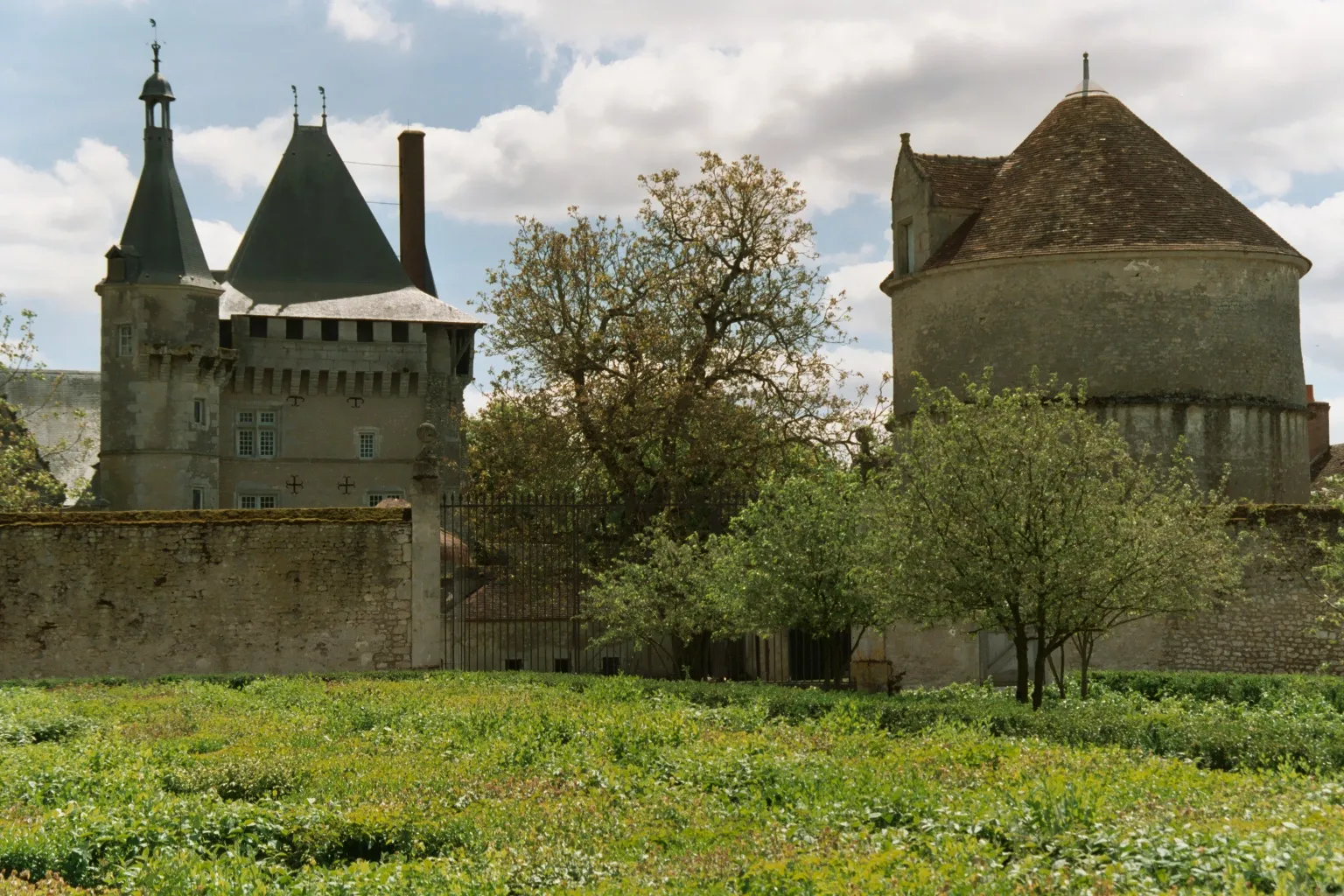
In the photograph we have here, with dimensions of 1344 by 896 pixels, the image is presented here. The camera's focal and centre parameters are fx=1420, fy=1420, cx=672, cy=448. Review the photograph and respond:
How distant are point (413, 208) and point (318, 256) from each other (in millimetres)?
5374

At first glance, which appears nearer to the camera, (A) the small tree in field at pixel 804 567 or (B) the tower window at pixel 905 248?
(A) the small tree in field at pixel 804 567

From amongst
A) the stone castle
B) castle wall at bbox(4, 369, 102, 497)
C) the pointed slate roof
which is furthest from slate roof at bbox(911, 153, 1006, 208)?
castle wall at bbox(4, 369, 102, 497)

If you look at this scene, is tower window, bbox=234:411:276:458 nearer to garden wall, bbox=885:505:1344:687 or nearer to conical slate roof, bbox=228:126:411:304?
conical slate roof, bbox=228:126:411:304

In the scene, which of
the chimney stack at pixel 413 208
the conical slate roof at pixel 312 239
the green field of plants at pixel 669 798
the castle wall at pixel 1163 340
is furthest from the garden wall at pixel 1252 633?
the chimney stack at pixel 413 208

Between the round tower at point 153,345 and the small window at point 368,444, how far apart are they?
17.7ft

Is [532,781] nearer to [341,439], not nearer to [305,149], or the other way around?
[341,439]

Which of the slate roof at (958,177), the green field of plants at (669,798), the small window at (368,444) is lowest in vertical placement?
the green field of plants at (669,798)

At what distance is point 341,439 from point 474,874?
40985 millimetres

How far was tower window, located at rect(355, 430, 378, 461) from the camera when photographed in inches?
1870

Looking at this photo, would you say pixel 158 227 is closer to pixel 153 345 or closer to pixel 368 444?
pixel 153 345

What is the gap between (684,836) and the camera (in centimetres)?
822

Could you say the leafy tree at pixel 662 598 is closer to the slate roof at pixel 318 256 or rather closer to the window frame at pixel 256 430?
the window frame at pixel 256 430

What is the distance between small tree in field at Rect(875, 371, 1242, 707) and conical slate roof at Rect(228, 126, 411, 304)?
37.1 m

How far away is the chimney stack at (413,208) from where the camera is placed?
51.9m
